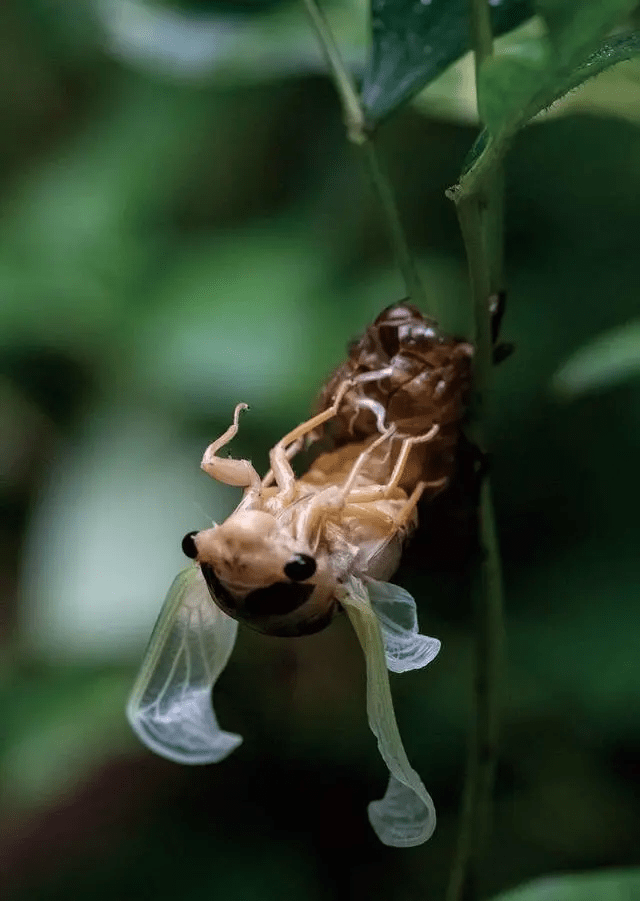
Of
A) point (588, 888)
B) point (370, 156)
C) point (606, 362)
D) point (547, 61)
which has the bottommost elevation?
point (588, 888)

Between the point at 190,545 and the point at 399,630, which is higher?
the point at 190,545

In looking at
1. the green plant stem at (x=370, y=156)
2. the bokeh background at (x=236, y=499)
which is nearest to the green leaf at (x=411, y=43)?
the green plant stem at (x=370, y=156)

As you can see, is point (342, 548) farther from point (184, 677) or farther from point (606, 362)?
point (606, 362)

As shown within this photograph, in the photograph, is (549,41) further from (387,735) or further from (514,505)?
(514,505)

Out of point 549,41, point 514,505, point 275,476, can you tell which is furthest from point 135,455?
point 549,41

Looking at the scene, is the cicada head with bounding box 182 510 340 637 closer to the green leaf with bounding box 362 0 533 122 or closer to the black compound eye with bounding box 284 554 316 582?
the black compound eye with bounding box 284 554 316 582

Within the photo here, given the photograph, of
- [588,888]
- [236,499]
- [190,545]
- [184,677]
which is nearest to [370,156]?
[190,545]

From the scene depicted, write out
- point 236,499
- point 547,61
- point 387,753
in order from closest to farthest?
point 547,61 < point 387,753 < point 236,499

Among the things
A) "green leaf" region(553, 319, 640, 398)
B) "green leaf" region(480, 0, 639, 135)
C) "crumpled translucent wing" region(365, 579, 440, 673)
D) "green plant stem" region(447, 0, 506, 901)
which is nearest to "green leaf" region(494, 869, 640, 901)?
"green plant stem" region(447, 0, 506, 901)
